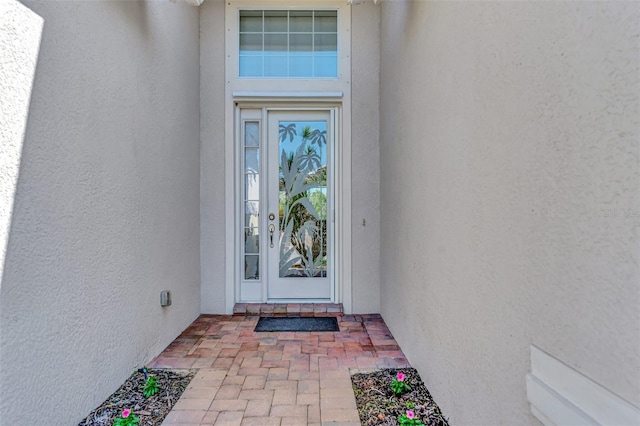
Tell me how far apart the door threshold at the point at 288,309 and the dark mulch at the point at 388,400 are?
1320 mm

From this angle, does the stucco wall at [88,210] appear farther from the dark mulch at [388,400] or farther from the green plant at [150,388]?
the dark mulch at [388,400]

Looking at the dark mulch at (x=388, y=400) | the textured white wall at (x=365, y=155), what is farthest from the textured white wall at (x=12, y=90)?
the textured white wall at (x=365, y=155)

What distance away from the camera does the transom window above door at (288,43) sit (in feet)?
12.1

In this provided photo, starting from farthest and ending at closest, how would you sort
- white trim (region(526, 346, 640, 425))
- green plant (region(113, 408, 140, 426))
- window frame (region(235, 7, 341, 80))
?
window frame (region(235, 7, 341, 80)) < green plant (region(113, 408, 140, 426)) < white trim (region(526, 346, 640, 425))

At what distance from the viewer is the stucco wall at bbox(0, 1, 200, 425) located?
4.58 feet

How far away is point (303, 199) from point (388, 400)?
7.51 ft

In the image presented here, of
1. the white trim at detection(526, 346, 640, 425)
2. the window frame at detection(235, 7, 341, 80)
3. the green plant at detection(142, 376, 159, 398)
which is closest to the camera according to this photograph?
the white trim at detection(526, 346, 640, 425)

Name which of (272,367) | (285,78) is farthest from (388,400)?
(285,78)

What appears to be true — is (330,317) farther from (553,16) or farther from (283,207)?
(553,16)

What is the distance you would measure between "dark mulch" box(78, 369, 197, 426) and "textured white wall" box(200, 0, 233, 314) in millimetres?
1352

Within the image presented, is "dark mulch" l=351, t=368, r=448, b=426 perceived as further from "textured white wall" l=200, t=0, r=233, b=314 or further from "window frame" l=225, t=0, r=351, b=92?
"window frame" l=225, t=0, r=351, b=92

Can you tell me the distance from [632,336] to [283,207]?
10.6ft

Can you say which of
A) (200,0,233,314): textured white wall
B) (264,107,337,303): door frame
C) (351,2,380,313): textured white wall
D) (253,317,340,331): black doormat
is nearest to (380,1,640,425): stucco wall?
(253,317,340,331): black doormat

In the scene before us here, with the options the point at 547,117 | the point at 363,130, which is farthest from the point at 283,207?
the point at 547,117
